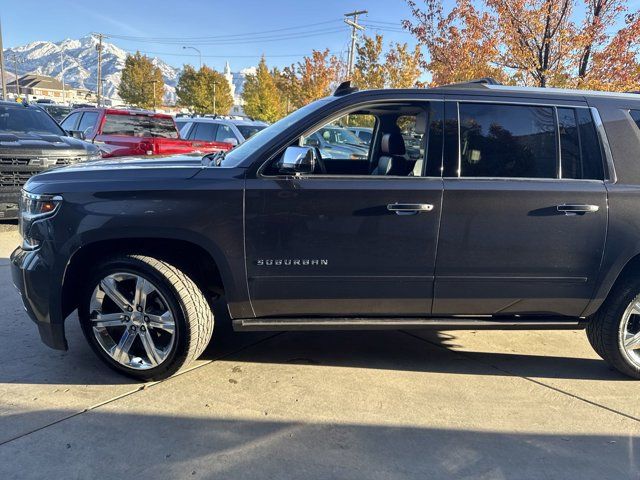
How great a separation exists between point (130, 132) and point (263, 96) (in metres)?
33.9

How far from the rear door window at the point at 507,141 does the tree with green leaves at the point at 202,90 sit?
2007 inches

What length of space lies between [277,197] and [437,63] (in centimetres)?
897

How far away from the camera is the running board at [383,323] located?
321cm

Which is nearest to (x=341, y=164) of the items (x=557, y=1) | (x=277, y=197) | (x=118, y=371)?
(x=277, y=197)

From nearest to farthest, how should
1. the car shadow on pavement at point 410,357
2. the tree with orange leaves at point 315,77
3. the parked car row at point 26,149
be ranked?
the car shadow on pavement at point 410,357 → the parked car row at point 26,149 → the tree with orange leaves at point 315,77

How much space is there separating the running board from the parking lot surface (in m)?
0.40

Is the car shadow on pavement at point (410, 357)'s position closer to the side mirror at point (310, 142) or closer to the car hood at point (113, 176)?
the car hood at point (113, 176)

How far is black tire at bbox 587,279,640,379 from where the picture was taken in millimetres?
3301

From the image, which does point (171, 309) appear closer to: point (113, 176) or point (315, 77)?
point (113, 176)

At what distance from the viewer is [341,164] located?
4.42 m

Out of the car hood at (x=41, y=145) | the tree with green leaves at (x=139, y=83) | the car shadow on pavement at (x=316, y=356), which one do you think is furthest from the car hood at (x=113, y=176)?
the tree with green leaves at (x=139, y=83)

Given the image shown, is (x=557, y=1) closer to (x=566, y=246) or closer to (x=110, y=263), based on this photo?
(x=566, y=246)

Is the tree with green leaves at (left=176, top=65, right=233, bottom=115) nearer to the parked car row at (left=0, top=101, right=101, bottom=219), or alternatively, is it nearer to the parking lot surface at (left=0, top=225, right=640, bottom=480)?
the parked car row at (left=0, top=101, right=101, bottom=219)

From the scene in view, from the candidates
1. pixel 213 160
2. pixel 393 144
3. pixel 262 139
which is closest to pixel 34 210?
pixel 213 160
